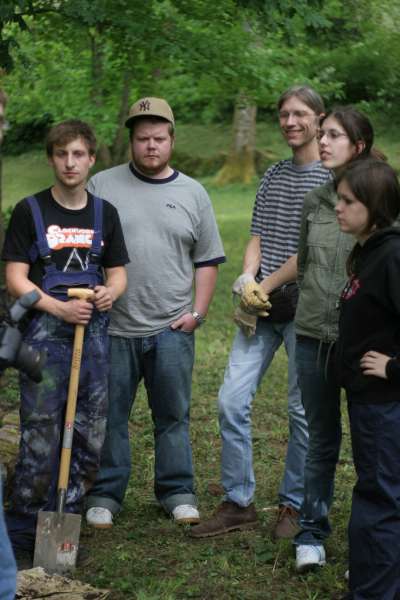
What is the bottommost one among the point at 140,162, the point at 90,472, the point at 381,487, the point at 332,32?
the point at 90,472

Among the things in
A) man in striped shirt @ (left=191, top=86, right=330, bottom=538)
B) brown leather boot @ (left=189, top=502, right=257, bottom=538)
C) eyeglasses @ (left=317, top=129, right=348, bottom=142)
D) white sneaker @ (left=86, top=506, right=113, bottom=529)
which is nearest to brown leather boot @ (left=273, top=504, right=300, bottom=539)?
man in striped shirt @ (left=191, top=86, right=330, bottom=538)

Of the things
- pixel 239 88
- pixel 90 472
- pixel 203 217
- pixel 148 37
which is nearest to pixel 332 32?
pixel 239 88

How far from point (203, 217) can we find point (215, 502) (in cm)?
162

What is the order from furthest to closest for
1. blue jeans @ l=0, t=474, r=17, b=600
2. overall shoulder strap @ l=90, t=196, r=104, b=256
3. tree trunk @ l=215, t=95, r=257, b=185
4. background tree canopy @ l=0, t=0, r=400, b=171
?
tree trunk @ l=215, t=95, r=257, b=185, background tree canopy @ l=0, t=0, r=400, b=171, overall shoulder strap @ l=90, t=196, r=104, b=256, blue jeans @ l=0, t=474, r=17, b=600

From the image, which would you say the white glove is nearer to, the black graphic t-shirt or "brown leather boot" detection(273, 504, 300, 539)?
the black graphic t-shirt

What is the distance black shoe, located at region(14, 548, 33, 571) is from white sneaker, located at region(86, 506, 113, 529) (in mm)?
530

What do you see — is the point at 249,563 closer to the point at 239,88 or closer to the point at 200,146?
the point at 239,88

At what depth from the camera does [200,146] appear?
27844 millimetres

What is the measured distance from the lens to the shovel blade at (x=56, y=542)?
4289 millimetres

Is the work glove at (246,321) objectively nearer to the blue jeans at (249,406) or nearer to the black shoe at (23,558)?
the blue jeans at (249,406)

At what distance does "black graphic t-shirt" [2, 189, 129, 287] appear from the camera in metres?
4.31

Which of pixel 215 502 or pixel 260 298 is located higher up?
pixel 260 298

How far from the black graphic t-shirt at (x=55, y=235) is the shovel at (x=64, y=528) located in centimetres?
17

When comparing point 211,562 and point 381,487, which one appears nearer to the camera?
point 381,487
